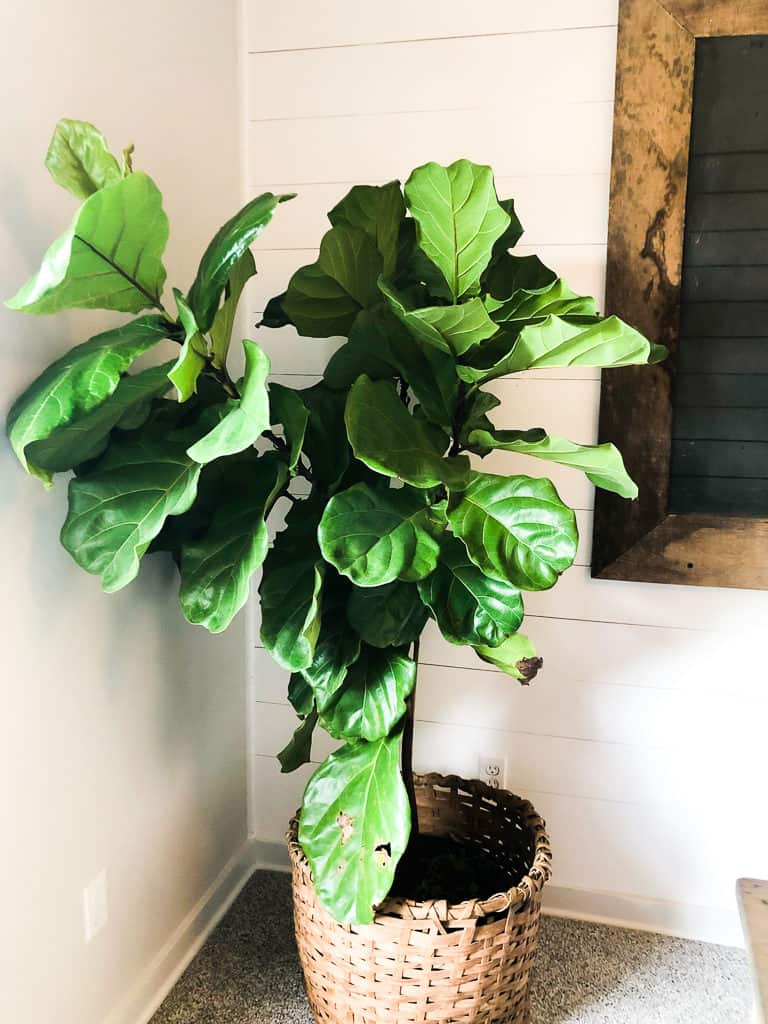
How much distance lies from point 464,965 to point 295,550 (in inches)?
26.3

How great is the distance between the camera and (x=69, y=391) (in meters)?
0.99

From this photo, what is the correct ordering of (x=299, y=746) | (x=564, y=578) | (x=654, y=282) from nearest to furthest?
(x=299, y=746)
(x=654, y=282)
(x=564, y=578)

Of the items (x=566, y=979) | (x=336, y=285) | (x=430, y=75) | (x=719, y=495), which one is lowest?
(x=566, y=979)

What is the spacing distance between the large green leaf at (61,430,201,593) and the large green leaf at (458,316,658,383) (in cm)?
41

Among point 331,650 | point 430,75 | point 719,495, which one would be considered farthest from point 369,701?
point 430,75

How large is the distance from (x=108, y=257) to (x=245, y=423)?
257 mm

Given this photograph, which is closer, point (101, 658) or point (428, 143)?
point (101, 658)

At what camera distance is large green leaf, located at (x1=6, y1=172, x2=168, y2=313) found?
0.85m

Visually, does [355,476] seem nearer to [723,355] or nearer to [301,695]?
[301,695]

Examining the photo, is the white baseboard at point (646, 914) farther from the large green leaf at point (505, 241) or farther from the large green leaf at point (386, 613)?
the large green leaf at point (505, 241)

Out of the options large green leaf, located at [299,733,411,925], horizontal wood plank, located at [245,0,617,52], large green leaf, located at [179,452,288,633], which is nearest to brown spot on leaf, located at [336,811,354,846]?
large green leaf, located at [299,733,411,925]

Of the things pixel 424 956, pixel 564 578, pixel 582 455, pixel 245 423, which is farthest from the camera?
pixel 564 578

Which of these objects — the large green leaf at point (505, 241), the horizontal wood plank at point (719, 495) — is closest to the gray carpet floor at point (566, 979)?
the horizontal wood plank at point (719, 495)

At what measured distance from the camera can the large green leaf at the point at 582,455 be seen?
103 centimetres
